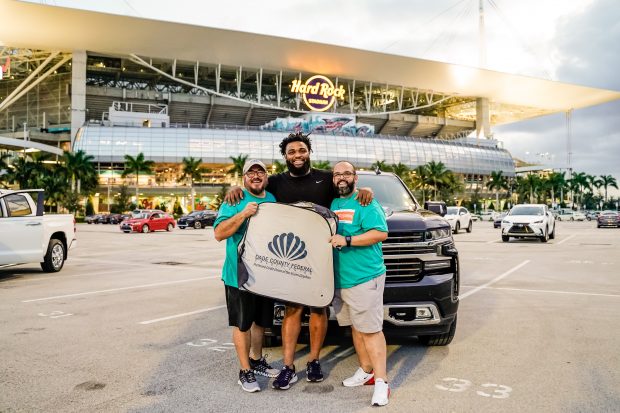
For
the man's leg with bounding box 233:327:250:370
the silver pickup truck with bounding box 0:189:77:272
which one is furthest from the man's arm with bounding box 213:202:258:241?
the silver pickup truck with bounding box 0:189:77:272

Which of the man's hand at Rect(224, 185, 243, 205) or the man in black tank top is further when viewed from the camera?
the man in black tank top

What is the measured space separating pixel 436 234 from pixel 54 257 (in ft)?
35.9

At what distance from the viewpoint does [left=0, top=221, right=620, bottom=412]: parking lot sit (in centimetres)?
406

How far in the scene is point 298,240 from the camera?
4.21m

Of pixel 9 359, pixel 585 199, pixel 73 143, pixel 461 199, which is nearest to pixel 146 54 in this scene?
pixel 73 143

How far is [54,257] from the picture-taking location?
1302 centimetres

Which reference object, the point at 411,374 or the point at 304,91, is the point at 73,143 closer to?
the point at 304,91

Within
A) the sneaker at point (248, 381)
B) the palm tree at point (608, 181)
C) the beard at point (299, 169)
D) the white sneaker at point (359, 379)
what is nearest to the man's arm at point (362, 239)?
the beard at point (299, 169)

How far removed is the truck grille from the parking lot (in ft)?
2.83

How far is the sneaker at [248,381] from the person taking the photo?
4.25 metres

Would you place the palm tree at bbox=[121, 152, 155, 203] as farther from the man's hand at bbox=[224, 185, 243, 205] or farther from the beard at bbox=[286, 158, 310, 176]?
the man's hand at bbox=[224, 185, 243, 205]

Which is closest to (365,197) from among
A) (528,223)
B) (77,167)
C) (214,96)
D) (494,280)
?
(494,280)

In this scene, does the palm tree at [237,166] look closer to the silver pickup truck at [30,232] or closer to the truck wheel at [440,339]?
the silver pickup truck at [30,232]

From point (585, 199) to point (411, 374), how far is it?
7550 inches
